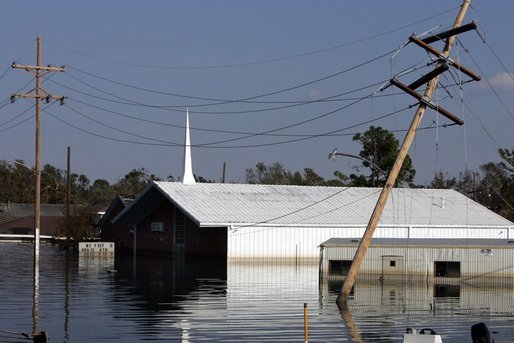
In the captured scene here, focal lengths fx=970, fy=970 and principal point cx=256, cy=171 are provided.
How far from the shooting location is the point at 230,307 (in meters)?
33.7

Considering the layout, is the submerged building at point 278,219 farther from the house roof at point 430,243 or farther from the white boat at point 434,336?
the white boat at point 434,336

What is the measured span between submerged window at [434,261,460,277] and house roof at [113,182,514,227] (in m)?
16.1

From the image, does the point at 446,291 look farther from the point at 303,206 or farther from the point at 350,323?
the point at 303,206

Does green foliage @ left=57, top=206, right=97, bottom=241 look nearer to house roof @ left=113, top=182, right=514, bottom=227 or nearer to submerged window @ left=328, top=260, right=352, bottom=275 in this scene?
house roof @ left=113, top=182, right=514, bottom=227

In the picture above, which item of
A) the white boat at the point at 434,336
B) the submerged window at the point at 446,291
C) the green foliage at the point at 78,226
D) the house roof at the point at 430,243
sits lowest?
the submerged window at the point at 446,291

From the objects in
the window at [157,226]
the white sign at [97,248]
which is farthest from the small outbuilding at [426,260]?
the white sign at [97,248]

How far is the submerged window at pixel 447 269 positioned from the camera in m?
47.7

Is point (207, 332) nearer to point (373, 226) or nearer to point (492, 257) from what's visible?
point (373, 226)

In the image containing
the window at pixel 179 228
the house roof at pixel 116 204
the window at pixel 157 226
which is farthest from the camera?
the house roof at pixel 116 204

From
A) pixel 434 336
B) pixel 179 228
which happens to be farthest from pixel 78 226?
pixel 434 336

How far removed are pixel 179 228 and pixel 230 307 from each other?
36.2 m

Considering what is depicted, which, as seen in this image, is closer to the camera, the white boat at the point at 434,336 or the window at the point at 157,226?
the white boat at the point at 434,336

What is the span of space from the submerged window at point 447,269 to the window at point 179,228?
24936 mm

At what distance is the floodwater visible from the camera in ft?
86.3
